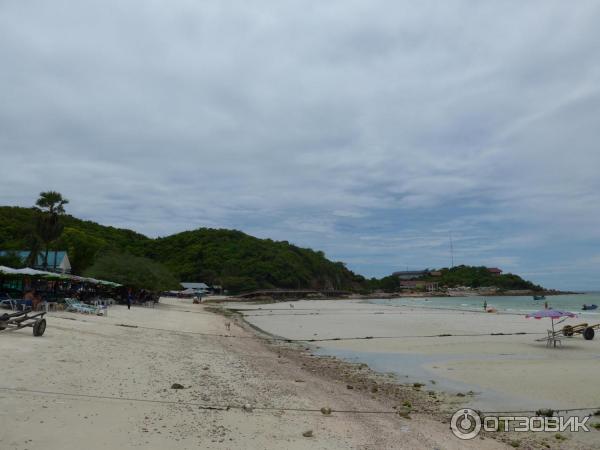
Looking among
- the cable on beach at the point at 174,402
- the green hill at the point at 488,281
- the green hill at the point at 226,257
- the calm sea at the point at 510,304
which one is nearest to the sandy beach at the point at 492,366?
the cable on beach at the point at 174,402

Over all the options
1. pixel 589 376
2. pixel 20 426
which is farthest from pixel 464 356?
pixel 20 426

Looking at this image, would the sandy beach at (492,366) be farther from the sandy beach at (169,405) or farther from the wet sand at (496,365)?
the sandy beach at (169,405)

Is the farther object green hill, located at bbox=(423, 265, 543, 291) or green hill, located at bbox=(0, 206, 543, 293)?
green hill, located at bbox=(423, 265, 543, 291)

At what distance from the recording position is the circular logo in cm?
774

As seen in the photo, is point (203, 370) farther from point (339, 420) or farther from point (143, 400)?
point (339, 420)

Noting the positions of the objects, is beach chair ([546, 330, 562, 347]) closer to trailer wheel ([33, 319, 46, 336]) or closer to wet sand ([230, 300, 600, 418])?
wet sand ([230, 300, 600, 418])

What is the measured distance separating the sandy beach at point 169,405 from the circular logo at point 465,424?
201mm

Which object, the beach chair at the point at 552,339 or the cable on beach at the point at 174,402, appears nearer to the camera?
the cable on beach at the point at 174,402

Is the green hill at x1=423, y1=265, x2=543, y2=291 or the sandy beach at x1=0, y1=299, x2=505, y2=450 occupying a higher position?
the green hill at x1=423, y1=265, x2=543, y2=291

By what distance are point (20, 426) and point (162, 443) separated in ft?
6.07

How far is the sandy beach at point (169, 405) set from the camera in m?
6.14

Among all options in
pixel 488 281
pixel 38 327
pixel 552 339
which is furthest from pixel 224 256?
pixel 38 327

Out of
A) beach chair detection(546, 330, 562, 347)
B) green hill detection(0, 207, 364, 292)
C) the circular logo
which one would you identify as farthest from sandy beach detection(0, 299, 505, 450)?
green hill detection(0, 207, 364, 292)

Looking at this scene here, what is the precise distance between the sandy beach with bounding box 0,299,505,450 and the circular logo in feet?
0.66
